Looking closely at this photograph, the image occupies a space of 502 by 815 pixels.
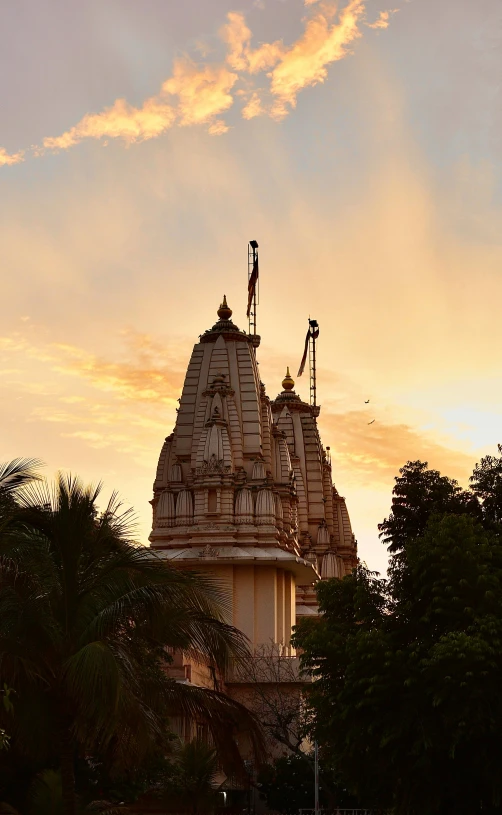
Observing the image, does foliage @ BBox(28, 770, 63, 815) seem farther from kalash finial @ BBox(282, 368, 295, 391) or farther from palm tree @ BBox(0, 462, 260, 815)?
kalash finial @ BBox(282, 368, 295, 391)

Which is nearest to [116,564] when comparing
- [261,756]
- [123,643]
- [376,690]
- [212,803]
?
[123,643]

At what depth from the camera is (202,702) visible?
16531mm

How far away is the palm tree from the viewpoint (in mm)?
15031

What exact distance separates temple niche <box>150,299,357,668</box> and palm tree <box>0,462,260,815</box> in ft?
100.0

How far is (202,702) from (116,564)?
241 centimetres

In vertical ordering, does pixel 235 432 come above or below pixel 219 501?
above

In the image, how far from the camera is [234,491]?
49.7 meters

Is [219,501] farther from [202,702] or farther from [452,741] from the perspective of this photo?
[202,702]

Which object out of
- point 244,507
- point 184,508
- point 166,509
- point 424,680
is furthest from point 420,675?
point 166,509

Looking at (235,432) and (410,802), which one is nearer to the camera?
(410,802)

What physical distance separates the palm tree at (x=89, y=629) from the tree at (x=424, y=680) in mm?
5902

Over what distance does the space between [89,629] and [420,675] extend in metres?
9.04

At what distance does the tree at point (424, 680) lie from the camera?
21.1m

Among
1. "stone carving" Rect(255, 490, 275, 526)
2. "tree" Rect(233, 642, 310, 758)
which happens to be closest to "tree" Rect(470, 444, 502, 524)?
"tree" Rect(233, 642, 310, 758)
